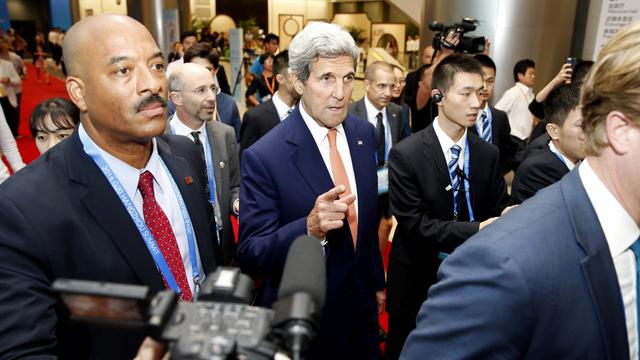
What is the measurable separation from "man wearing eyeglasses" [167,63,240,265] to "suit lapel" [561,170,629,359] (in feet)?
6.83

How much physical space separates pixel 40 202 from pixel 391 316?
1.94 meters

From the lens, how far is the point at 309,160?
1908mm

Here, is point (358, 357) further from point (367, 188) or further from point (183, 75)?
point (183, 75)

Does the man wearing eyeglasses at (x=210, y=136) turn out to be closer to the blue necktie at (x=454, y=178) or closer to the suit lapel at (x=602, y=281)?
the blue necktie at (x=454, y=178)

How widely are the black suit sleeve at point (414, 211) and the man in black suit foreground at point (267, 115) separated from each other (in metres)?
1.70

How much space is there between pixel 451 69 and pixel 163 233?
6.20 feet

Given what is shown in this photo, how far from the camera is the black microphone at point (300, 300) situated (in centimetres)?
58

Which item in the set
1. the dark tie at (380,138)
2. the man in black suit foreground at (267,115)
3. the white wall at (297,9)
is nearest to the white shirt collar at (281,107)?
the man in black suit foreground at (267,115)

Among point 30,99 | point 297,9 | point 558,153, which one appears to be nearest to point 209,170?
point 558,153

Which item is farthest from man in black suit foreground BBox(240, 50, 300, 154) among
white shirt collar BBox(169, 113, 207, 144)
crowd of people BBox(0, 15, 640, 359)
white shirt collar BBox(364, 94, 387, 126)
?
crowd of people BBox(0, 15, 640, 359)

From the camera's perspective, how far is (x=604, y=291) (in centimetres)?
94

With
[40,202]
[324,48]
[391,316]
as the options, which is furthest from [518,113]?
[40,202]

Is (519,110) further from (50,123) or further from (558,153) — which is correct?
(50,123)

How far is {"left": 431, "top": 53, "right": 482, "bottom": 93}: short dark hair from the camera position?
2.60m
